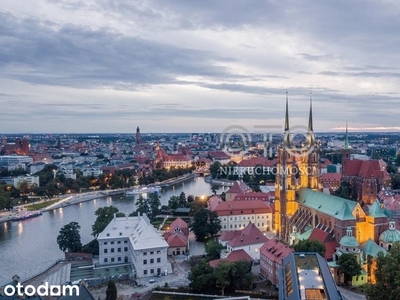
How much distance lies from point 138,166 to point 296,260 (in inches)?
2021

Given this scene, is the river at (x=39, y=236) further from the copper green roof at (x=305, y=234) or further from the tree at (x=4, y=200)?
the copper green roof at (x=305, y=234)

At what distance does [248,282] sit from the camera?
16.7 m

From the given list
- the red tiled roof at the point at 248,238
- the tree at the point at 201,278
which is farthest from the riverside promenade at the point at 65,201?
the tree at the point at 201,278

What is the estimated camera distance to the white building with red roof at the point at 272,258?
57.3 feet

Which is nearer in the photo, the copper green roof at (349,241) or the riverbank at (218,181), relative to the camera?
the copper green roof at (349,241)

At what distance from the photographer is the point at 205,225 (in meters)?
24.8

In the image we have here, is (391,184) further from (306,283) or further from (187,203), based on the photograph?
(306,283)

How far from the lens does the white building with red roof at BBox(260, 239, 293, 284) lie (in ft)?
57.3

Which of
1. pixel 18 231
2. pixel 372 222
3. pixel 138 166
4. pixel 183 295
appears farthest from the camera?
pixel 138 166

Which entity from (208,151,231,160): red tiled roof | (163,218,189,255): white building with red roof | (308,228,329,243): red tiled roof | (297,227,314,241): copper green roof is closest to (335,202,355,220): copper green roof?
(308,228,329,243): red tiled roof

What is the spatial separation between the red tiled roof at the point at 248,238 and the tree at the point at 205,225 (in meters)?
3.65

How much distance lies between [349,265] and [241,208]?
436 inches

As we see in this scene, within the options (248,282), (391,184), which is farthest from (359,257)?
(391,184)

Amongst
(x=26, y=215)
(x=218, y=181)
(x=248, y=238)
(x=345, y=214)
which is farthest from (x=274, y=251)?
(x=218, y=181)
